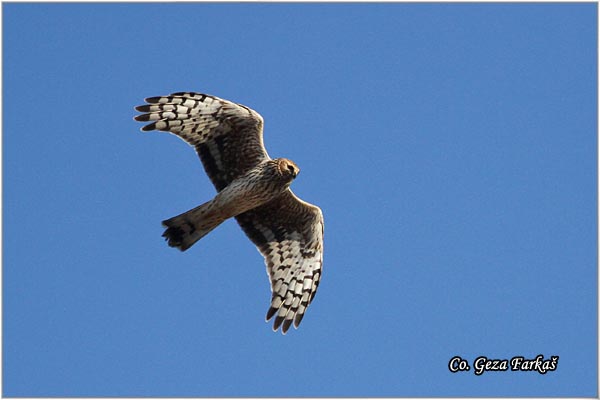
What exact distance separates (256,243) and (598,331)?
3.99 m

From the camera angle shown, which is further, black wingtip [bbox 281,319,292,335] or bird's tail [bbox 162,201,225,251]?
black wingtip [bbox 281,319,292,335]

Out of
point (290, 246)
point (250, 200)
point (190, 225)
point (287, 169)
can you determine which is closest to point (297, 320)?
point (290, 246)

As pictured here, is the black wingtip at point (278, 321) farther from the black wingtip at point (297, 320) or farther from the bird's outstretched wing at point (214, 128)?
the bird's outstretched wing at point (214, 128)

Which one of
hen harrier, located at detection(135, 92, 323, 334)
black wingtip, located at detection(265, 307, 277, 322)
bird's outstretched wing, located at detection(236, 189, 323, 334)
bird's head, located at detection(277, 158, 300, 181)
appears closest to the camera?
bird's head, located at detection(277, 158, 300, 181)

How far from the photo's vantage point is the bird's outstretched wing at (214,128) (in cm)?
925

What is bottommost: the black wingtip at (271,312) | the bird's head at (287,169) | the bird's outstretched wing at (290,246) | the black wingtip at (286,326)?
the black wingtip at (286,326)

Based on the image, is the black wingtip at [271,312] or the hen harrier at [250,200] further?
the black wingtip at [271,312]

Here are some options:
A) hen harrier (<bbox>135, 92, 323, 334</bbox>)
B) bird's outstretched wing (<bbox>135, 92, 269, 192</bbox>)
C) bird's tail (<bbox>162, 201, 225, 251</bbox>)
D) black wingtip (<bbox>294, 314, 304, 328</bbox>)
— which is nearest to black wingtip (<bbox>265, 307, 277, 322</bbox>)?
hen harrier (<bbox>135, 92, 323, 334</bbox>)

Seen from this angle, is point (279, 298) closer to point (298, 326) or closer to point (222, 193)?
point (298, 326)

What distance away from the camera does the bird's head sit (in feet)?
29.7

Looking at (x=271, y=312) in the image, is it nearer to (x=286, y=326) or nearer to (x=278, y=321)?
(x=278, y=321)

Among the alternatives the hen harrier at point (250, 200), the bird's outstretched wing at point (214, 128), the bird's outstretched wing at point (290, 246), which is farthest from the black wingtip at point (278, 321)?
the bird's outstretched wing at point (214, 128)

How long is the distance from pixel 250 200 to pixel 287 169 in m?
0.57

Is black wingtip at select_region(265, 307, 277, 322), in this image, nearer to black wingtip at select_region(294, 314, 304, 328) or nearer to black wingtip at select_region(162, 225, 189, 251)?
black wingtip at select_region(294, 314, 304, 328)
